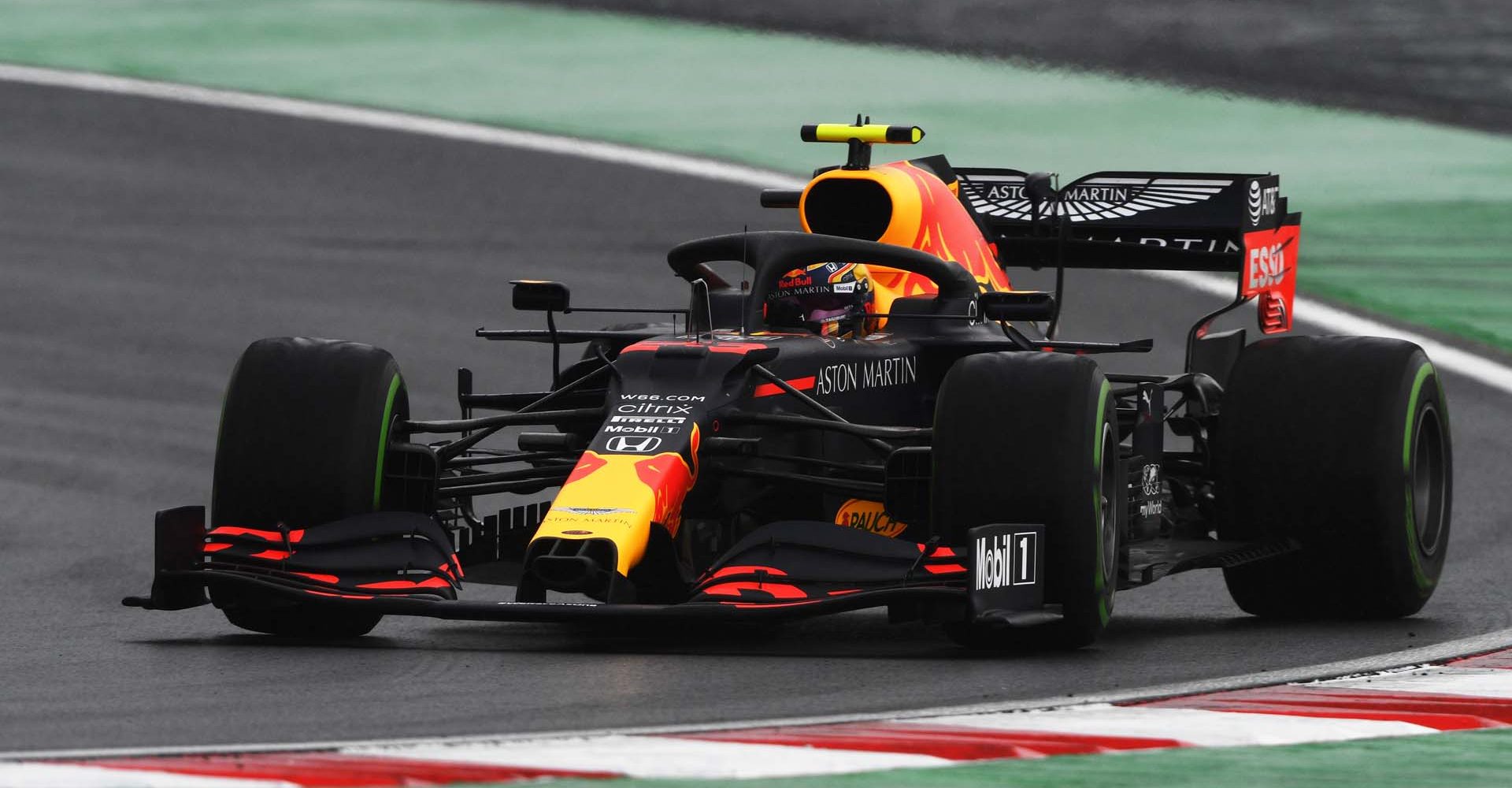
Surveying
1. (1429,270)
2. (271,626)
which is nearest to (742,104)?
(1429,270)

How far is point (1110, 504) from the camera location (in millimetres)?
9461

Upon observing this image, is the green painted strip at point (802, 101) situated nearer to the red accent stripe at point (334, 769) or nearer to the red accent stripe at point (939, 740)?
the red accent stripe at point (939, 740)

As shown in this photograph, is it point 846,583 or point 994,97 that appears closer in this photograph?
point 846,583

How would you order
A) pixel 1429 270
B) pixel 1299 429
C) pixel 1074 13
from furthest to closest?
1. pixel 1074 13
2. pixel 1429 270
3. pixel 1299 429

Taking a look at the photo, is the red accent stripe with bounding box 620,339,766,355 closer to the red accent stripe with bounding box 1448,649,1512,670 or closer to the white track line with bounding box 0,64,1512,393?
the red accent stripe with bounding box 1448,649,1512,670

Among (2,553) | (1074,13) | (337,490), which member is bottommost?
(2,553)

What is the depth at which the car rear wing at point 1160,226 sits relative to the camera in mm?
12297

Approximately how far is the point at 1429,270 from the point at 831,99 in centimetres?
698

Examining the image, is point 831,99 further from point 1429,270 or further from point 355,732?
point 355,732

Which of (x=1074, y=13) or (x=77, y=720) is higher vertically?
(x=1074, y=13)

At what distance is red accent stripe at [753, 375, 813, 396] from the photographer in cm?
978

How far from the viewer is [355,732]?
23.1 ft

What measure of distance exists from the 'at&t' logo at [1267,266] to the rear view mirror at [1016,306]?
275 cm

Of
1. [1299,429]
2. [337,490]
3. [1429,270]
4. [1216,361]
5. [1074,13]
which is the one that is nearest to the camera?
[337,490]
